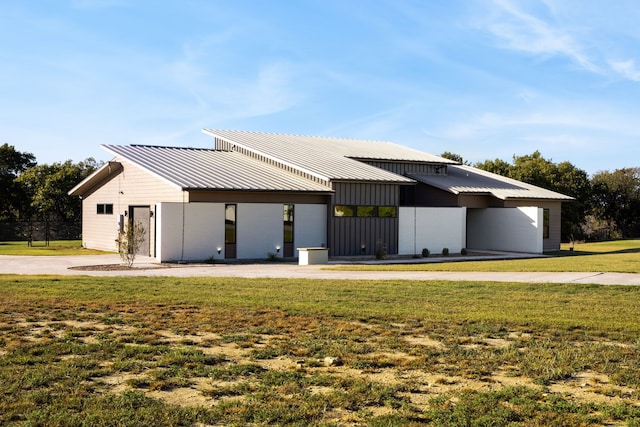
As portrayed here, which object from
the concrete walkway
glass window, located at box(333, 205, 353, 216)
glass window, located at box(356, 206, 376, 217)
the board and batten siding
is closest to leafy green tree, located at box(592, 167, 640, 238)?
the board and batten siding

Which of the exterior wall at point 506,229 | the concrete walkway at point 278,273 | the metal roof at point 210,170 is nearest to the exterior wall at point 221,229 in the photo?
the metal roof at point 210,170

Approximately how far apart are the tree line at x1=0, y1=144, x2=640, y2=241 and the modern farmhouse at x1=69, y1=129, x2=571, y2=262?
12864mm

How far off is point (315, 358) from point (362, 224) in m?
22.3

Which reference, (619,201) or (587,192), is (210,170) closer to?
(587,192)

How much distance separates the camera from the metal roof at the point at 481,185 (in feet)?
114

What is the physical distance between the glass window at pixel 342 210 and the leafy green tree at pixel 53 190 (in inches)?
1053

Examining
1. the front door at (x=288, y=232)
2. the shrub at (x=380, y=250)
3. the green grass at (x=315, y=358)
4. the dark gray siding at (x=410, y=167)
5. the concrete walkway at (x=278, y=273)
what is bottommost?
the green grass at (x=315, y=358)

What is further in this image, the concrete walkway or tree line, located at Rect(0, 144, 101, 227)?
tree line, located at Rect(0, 144, 101, 227)

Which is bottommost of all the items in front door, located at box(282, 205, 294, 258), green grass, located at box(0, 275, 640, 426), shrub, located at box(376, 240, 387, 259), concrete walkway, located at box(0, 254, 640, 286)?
green grass, located at box(0, 275, 640, 426)

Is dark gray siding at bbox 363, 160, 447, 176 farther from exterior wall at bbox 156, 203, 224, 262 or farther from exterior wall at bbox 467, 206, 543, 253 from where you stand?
exterior wall at bbox 156, 203, 224, 262

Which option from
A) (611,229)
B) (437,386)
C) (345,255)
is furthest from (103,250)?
(611,229)

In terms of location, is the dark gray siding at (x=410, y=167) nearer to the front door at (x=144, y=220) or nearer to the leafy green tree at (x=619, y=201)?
the front door at (x=144, y=220)

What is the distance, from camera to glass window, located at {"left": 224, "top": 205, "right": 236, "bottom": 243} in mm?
27375

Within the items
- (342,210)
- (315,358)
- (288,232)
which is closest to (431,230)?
(342,210)
